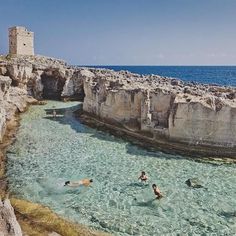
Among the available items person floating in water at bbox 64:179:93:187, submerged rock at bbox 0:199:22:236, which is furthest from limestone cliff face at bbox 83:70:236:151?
submerged rock at bbox 0:199:22:236

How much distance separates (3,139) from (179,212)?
17967mm

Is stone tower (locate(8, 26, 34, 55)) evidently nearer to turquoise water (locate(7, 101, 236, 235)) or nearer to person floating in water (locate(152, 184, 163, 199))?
turquoise water (locate(7, 101, 236, 235))

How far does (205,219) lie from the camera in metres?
16.2

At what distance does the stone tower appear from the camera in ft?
227

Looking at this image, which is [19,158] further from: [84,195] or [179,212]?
[179,212]

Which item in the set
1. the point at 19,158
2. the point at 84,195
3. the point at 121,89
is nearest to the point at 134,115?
the point at 121,89

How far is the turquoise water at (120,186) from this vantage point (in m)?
15.9

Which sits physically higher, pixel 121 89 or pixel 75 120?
pixel 121 89

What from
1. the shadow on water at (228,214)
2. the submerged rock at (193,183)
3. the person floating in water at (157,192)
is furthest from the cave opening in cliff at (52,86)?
the shadow on water at (228,214)

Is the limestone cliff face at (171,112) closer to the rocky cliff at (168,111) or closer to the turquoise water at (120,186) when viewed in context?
the rocky cliff at (168,111)

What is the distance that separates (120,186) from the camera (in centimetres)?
1997

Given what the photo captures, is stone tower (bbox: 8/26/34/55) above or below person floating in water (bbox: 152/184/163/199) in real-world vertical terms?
above

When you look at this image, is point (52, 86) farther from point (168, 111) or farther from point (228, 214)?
point (228, 214)

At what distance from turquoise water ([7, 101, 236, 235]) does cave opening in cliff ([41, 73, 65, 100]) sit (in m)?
24.1
